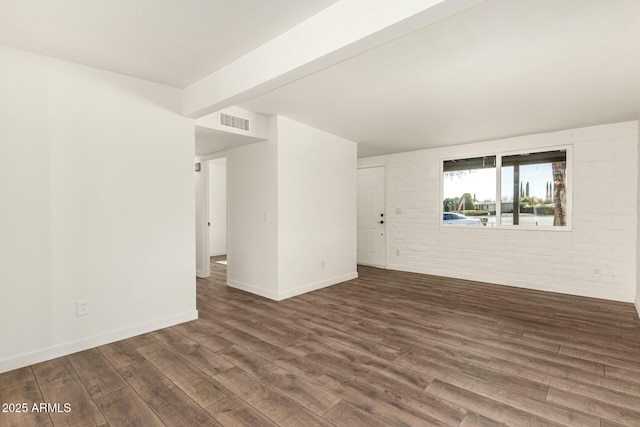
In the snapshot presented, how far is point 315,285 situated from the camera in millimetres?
4934

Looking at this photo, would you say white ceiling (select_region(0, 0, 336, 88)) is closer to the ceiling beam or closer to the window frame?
the ceiling beam

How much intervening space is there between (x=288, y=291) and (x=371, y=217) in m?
3.11

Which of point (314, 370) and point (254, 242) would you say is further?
point (254, 242)

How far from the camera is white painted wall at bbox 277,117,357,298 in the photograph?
447cm

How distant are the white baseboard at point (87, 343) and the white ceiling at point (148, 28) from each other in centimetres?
242

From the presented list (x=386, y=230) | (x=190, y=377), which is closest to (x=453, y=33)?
(x=190, y=377)

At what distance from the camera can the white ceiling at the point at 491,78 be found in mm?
2100

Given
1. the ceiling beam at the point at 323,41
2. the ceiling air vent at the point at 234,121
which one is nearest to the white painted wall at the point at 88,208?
the ceiling air vent at the point at 234,121

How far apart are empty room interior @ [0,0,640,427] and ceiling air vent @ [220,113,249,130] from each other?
0.01 meters

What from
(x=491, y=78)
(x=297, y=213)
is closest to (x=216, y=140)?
(x=297, y=213)

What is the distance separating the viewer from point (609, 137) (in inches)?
177

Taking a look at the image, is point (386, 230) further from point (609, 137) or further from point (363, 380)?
point (363, 380)

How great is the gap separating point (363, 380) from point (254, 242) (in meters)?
2.82

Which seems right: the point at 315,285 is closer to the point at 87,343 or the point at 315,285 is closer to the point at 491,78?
the point at 87,343
